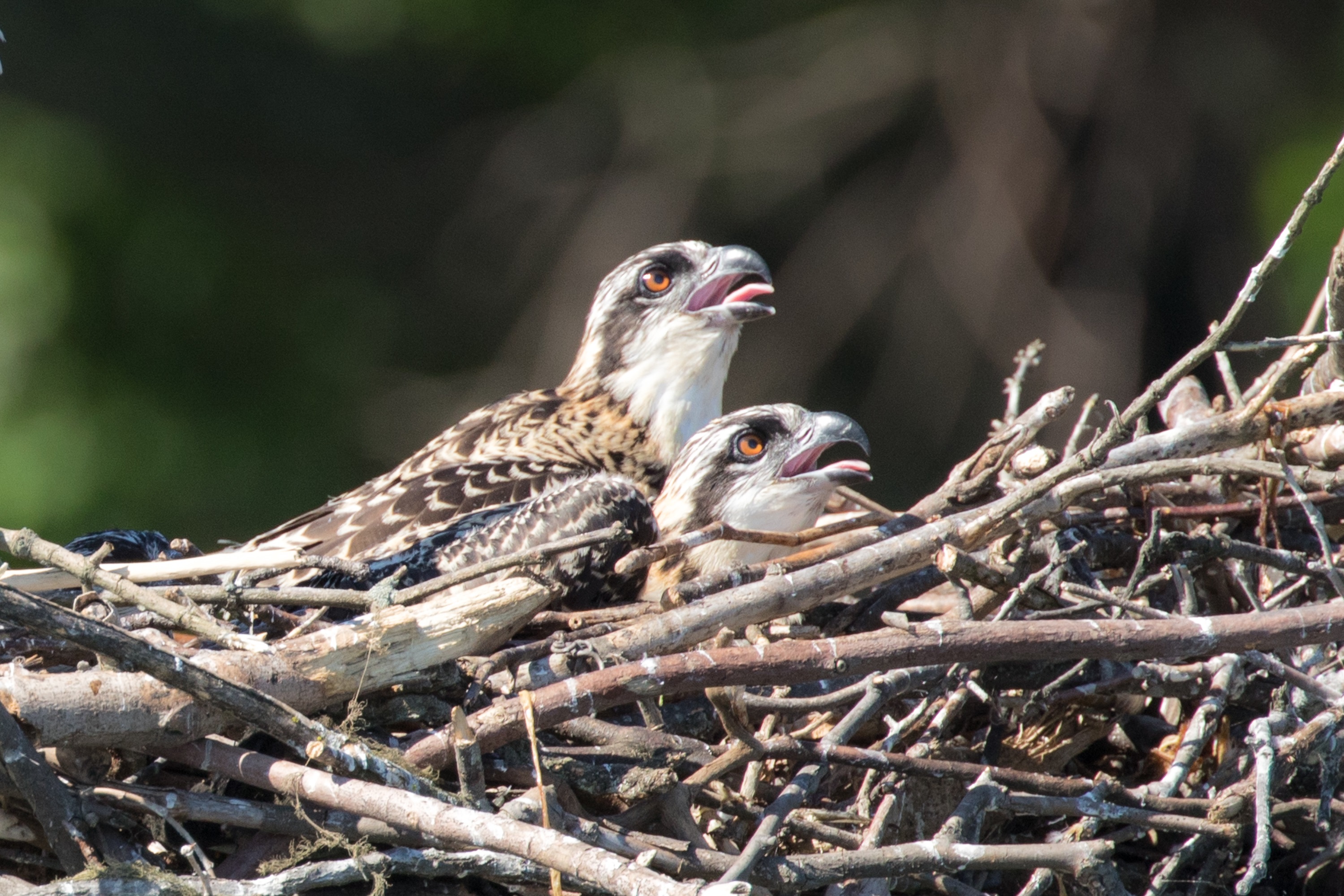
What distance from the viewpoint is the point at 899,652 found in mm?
2479

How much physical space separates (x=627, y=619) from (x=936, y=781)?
0.70 m

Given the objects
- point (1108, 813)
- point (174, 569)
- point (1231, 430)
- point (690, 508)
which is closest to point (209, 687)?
point (174, 569)

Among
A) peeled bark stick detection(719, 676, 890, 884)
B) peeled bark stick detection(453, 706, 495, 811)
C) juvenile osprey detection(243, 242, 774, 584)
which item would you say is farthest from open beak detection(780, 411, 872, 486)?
peeled bark stick detection(453, 706, 495, 811)

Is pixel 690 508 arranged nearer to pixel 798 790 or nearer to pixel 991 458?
pixel 991 458

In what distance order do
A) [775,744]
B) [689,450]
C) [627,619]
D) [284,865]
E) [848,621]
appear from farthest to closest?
[689,450] < [848,621] < [627,619] < [775,744] < [284,865]

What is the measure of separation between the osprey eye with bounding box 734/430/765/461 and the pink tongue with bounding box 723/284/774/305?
637 mm

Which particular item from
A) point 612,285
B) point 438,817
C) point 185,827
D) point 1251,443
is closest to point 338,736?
point 438,817

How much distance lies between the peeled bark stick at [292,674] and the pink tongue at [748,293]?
183 cm

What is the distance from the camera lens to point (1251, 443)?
10.5 feet

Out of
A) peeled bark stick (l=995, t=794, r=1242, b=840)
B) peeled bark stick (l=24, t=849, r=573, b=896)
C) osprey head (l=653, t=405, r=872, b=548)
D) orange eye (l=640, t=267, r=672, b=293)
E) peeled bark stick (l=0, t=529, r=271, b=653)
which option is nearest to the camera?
peeled bark stick (l=24, t=849, r=573, b=896)

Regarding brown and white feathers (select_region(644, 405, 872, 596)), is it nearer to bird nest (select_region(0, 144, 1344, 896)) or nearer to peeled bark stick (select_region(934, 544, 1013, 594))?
bird nest (select_region(0, 144, 1344, 896))

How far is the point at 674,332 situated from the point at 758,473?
0.81 m

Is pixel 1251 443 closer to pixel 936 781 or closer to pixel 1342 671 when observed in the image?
pixel 1342 671

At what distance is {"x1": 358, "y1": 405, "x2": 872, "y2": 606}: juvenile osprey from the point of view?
3.26m
